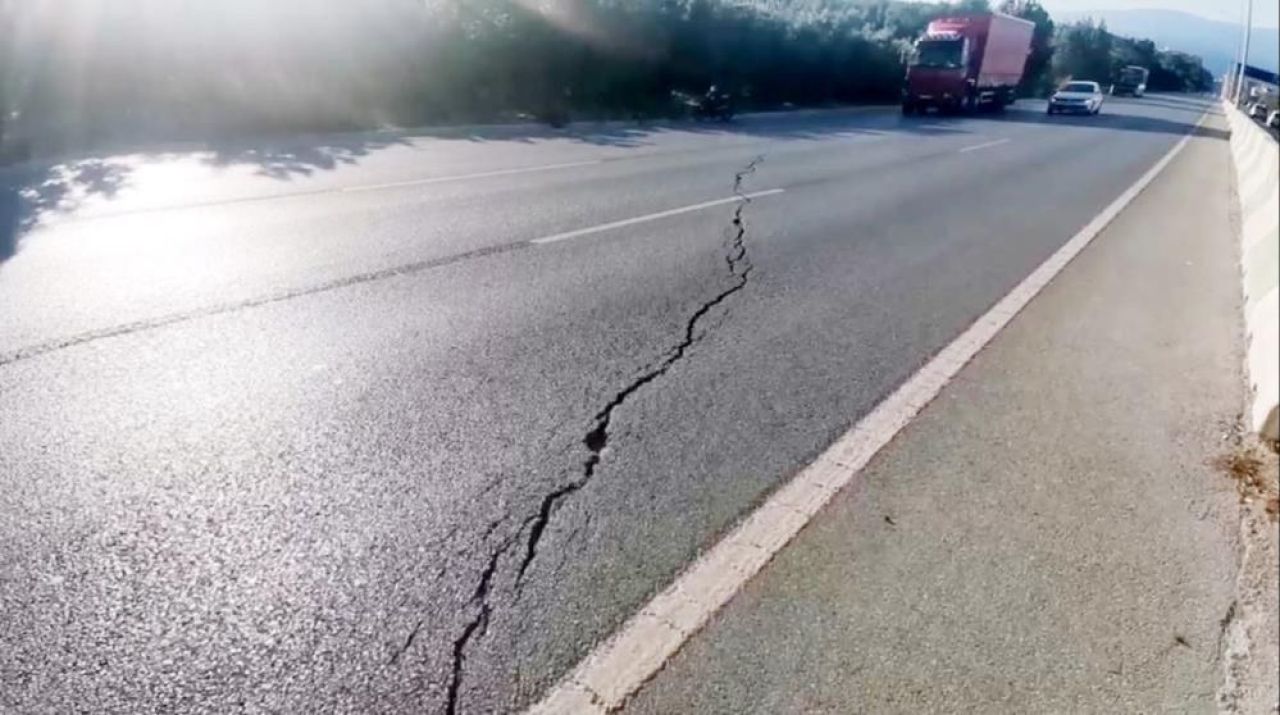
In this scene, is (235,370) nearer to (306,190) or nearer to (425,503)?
(425,503)

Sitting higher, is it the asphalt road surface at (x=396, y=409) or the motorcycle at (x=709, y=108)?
the motorcycle at (x=709, y=108)

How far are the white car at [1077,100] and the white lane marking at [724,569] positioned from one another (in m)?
31.7

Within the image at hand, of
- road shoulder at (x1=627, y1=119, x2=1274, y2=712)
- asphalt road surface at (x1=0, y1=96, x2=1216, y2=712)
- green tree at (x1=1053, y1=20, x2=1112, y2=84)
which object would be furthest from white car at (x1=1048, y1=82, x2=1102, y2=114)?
road shoulder at (x1=627, y1=119, x2=1274, y2=712)

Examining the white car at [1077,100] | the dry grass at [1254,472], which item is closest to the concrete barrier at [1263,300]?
the dry grass at [1254,472]

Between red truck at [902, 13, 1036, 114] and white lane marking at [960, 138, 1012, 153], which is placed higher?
red truck at [902, 13, 1036, 114]

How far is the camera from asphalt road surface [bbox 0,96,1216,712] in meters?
2.76

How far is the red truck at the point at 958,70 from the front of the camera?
28.8 meters

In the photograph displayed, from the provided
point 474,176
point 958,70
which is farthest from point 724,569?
point 958,70

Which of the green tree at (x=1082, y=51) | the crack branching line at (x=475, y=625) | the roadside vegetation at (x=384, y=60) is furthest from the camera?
the roadside vegetation at (x=384, y=60)

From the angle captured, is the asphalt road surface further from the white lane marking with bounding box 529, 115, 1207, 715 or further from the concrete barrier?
the concrete barrier

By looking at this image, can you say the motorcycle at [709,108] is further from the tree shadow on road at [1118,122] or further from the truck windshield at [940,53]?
the tree shadow on road at [1118,122]

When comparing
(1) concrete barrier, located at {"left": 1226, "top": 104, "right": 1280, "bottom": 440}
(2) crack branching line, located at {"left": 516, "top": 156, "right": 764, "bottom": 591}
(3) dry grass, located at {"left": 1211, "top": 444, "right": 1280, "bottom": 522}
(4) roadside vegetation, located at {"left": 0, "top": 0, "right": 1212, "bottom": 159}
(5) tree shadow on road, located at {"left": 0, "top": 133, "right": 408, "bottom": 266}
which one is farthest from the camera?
(4) roadside vegetation, located at {"left": 0, "top": 0, "right": 1212, "bottom": 159}

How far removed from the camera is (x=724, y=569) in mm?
3182

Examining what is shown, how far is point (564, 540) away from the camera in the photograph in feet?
10.9
